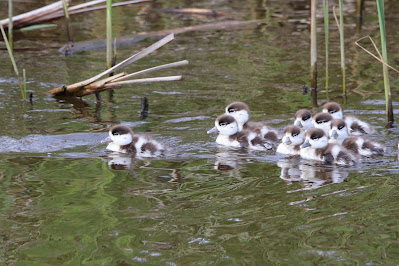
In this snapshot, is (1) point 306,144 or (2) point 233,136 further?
(2) point 233,136

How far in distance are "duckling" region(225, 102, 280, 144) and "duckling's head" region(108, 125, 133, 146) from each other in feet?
3.60

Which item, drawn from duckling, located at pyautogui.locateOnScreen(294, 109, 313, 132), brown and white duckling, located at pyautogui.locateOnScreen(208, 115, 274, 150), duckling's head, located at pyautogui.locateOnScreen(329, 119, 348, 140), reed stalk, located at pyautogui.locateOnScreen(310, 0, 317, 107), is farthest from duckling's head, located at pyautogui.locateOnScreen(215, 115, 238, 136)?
reed stalk, located at pyautogui.locateOnScreen(310, 0, 317, 107)

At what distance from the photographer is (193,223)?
3.98 m

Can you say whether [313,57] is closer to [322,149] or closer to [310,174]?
[322,149]

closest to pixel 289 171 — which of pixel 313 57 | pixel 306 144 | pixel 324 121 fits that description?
pixel 306 144

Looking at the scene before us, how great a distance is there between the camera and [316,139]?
5473 millimetres

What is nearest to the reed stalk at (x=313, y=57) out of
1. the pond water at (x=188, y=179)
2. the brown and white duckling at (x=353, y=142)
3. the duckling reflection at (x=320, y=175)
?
the pond water at (x=188, y=179)

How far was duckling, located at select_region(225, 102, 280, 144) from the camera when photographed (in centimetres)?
604

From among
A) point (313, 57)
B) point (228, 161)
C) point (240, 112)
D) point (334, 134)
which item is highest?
point (313, 57)

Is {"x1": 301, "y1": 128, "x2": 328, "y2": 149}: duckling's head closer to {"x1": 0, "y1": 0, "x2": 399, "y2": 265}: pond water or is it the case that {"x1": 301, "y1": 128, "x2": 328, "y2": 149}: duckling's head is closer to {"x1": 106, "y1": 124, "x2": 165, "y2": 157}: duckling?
{"x1": 0, "y1": 0, "x2": 399, "y2": 265}: pond water

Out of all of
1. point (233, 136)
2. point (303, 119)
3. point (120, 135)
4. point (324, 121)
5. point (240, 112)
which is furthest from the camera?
point (240, 112)

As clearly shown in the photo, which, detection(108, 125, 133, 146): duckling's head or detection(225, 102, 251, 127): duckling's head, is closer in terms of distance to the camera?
detection(108, 125, 133, 146): duckling's head

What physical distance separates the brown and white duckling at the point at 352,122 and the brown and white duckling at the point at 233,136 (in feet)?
2.65

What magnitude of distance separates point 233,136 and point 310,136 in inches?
32.7
